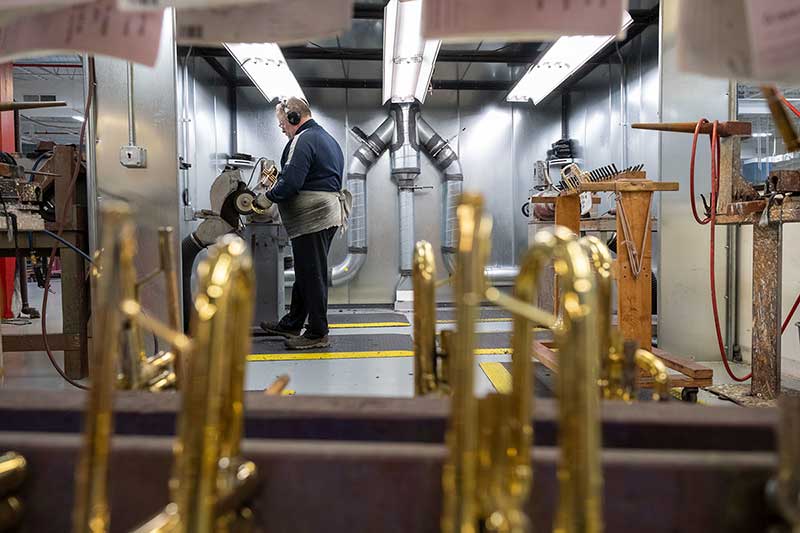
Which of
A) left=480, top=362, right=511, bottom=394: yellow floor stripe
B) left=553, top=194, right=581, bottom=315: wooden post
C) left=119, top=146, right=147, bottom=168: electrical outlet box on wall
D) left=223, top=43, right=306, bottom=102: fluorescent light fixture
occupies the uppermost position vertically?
left=223, top=43, right=306, bottom=102: fluorescent light fixture

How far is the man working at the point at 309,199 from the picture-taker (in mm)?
3055

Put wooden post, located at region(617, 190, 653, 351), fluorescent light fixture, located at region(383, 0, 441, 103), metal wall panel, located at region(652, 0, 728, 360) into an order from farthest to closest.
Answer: fluorescent light fixture, located at region(383, 0, 441, 103)
metal wall panel, located at region(652, 0, 728, 360)
wooden post, located at region(617, 190, 653, 351)

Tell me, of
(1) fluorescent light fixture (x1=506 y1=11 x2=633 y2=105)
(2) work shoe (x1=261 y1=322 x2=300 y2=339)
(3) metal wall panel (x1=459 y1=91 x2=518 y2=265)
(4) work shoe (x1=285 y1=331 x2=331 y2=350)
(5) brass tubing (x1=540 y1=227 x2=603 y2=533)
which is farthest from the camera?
(3) metal wall panel (x1=459 y1=91 x2=518 y2=265)

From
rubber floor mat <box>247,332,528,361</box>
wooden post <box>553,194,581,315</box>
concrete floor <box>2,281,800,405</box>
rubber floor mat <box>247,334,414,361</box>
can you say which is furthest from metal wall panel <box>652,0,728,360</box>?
rubber floor mat <box>247,334,414,361</box>

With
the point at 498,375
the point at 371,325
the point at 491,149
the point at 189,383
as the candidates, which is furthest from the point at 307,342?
the point at 491,149

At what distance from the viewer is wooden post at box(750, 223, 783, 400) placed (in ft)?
6.64

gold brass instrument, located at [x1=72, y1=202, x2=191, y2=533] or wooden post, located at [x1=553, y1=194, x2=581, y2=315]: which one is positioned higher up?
wooden post, located at [x1=553, y1=194, x2=581, y2=315]

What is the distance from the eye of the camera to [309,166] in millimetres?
3102

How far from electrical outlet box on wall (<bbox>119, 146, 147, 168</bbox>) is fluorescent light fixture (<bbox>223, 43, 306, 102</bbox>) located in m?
1.17

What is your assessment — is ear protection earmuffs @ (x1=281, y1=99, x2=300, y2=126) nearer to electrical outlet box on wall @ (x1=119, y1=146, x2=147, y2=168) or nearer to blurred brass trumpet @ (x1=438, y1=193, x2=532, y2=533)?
electrical outlet box on wall @ (x1=119, y1=146, x2=147, y2=168)

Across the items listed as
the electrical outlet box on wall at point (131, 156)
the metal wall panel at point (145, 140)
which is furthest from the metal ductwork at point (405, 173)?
the electrical outlet box on wall at point (131, 156)

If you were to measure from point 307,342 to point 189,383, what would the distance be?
116 inches

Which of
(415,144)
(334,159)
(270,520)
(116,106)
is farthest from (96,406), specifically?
(415,144)

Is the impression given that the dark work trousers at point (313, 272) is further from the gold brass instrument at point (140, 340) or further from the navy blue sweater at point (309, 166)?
the gold brass instrument at point (140, 340)
